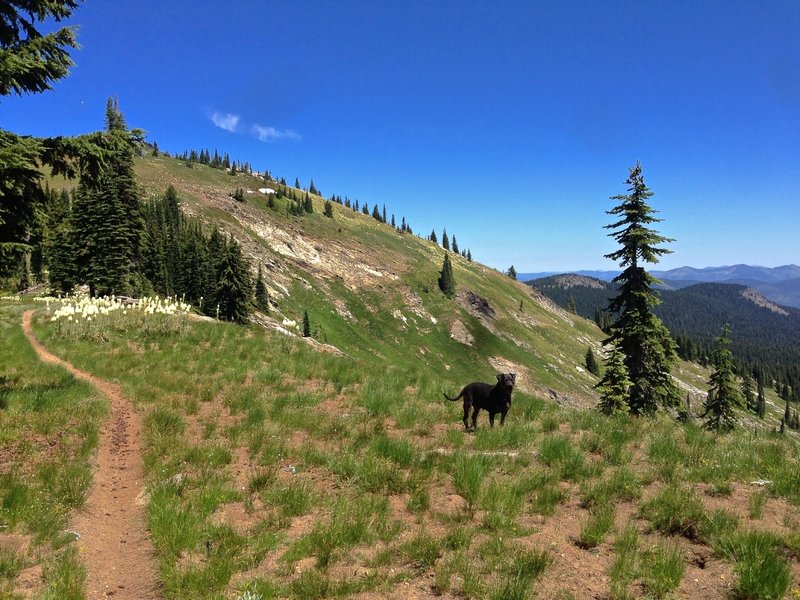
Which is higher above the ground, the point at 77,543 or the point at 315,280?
the point at 315,280

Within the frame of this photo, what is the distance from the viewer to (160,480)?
310 inches

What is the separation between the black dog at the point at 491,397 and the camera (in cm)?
1008

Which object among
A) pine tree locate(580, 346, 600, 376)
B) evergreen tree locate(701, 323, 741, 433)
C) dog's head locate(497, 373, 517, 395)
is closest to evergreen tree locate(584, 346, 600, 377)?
pine tree locate(580, 346, 600, 376)

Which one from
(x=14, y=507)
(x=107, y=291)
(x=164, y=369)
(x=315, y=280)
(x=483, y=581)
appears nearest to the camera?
(x=483, y=581)

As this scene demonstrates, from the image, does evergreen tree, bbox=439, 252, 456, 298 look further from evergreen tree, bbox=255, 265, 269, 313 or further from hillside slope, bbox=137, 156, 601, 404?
evergreen tree, bbox=255, 265, 269, 313

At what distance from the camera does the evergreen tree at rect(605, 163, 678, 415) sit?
2520cm

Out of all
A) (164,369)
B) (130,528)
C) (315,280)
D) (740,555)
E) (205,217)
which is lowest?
(130,528)

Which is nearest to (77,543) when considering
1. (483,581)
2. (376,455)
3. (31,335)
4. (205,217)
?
(376,455)

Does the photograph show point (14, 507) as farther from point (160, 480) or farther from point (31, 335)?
point (31, 335)

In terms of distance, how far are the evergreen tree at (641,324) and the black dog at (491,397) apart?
1812 centimetres

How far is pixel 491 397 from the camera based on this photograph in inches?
407

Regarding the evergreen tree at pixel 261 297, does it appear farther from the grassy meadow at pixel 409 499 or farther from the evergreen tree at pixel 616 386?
the grassy meadow at pixel 409 499

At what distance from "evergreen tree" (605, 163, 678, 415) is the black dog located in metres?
18.1

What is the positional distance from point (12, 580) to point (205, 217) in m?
125
